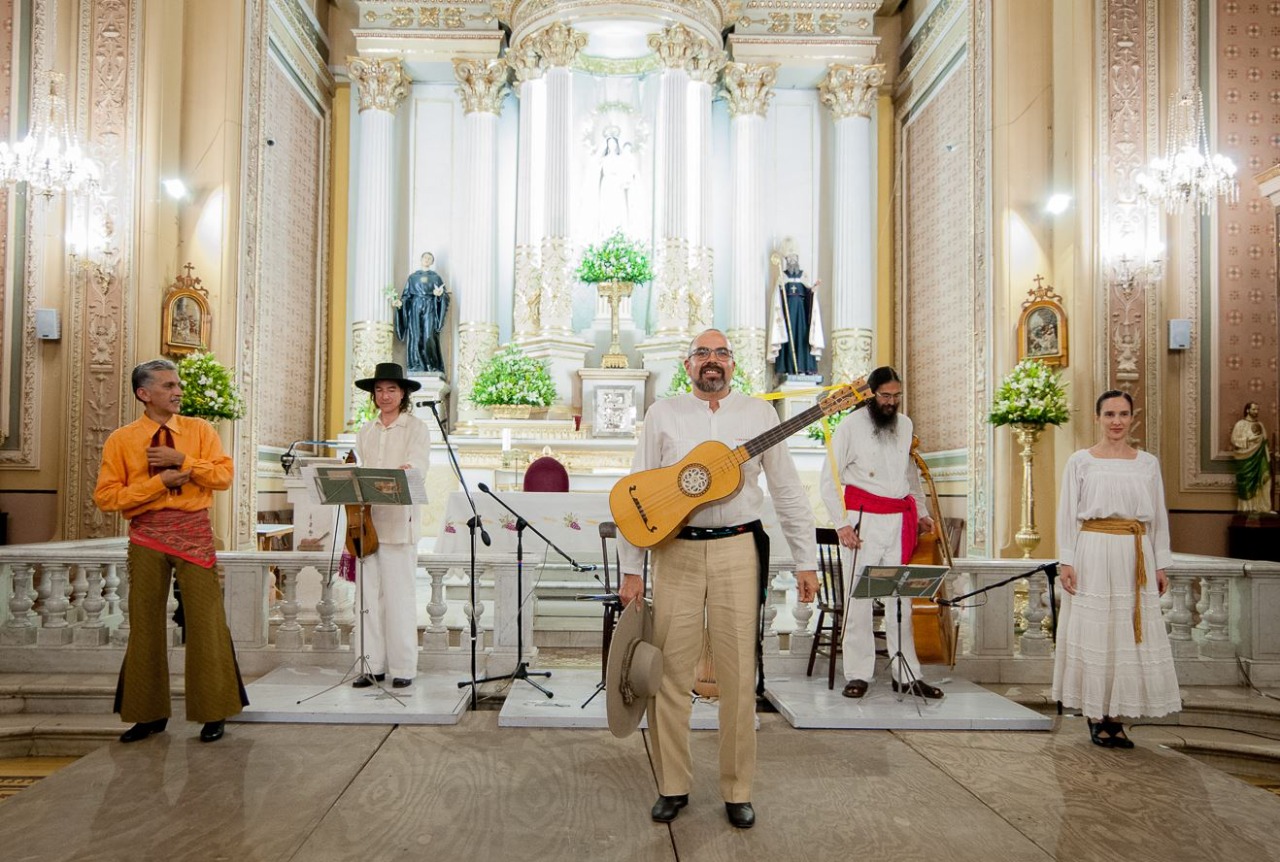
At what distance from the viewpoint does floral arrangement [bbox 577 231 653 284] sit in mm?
12125

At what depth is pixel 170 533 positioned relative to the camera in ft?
15.1

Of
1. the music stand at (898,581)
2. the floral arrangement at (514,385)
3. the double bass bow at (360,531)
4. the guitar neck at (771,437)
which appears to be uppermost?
the floral arrangement at (514,385)

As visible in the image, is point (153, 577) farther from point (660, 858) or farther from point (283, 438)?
point (283, 438)

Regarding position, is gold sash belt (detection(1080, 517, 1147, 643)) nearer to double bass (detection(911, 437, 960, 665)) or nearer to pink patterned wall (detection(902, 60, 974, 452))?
double bass (detection(911, 437, 960, 665))

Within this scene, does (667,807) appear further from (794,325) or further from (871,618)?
(794,325)

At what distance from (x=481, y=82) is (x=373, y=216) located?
2425mm

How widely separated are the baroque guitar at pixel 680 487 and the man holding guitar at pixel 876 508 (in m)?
1.96

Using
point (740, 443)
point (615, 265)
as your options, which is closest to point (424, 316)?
point (615, 265)

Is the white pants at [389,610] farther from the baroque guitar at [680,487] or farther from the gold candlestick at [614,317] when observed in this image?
the gold candlestick at [614,317]

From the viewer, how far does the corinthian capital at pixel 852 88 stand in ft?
44.8

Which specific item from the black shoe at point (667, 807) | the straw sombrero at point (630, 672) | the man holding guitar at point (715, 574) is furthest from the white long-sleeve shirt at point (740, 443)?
the black shoe at point (667, 807)

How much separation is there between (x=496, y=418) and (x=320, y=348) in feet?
11.4

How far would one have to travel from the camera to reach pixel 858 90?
1370 cm

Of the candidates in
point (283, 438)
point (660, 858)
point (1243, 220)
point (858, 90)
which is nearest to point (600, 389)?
point (283, 438)
